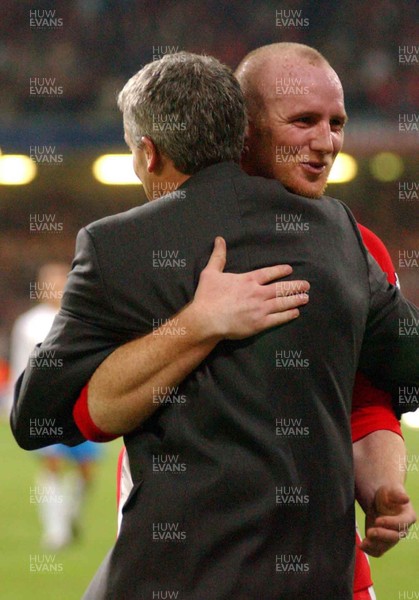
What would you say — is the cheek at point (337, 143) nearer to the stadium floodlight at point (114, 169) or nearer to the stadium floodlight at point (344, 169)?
the stadium floodlight at point (344, 169)

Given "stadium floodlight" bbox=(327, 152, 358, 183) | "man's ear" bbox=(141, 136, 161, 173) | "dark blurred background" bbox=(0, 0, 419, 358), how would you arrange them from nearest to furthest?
"man's ear" bbox=(141, 136, 161, 173) < "stadium floodlight" bbox=(327, 152, 358, 183) < "dark blurred background" bbox=(0, 0, 419, 358)

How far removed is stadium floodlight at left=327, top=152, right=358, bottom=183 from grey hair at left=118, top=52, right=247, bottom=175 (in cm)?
1409

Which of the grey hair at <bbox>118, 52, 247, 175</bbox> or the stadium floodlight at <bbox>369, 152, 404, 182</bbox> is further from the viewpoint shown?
the stadium floodlight at <bbox>369, 152, 404, 182</bbox>

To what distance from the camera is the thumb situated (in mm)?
1701

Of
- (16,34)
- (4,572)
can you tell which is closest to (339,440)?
(4,572)

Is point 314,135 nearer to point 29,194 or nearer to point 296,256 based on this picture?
point 296,256

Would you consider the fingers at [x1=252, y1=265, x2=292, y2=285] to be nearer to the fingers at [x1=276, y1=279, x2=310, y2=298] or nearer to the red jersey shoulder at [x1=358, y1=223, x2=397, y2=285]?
the fingers at [x1=276, y1=279, x2=310, y2=298]

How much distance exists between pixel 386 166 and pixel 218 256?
16.1 meters

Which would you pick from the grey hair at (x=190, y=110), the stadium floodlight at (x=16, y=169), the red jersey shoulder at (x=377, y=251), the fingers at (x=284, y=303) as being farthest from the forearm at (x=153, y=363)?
the stadium floodlight at (x=16, y=169)

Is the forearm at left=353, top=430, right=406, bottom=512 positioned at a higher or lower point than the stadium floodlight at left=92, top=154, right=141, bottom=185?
lower

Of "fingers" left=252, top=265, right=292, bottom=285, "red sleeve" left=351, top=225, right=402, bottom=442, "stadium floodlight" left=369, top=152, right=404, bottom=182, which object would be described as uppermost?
"stadium floodlight" left=369, top=152, right=404, bottom=182

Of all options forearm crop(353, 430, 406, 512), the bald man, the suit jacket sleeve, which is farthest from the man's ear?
forearm crop(353, 430, 406, 512)

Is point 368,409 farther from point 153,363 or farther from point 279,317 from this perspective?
point 153,363

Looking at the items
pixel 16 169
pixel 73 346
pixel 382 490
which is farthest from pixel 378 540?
pixel 16 169
